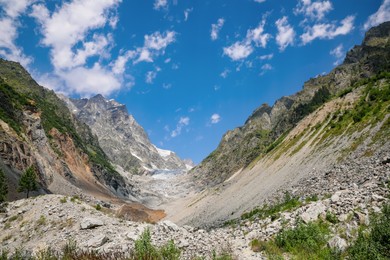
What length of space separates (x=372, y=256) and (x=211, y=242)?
758cm

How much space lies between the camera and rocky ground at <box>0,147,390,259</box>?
629 inches

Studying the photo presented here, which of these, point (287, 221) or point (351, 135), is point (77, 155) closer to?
point (351, 135)

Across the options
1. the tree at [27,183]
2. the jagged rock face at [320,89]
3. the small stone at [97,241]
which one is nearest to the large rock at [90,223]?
the small stone at [97,241]

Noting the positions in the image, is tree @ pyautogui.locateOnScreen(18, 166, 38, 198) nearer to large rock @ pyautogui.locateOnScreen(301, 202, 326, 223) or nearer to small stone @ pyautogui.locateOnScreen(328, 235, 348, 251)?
large rock @ pyautogui.locateOnScreen(301, 202, 326, 223)

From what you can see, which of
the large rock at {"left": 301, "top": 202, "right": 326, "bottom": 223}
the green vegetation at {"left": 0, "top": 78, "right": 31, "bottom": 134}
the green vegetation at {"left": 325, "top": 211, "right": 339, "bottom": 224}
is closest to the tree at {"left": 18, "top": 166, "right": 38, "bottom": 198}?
the green vegetation at {"left": 0, "top": 78, "right": 31, "bottom": 134}

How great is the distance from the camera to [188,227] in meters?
19.8

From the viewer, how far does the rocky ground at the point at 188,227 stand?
629 inches

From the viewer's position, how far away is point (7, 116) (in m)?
70.2

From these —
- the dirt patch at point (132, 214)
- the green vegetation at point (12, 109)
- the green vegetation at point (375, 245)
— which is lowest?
the green vegetation at point (375, 245)

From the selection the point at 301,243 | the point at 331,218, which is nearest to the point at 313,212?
the point at 331,218

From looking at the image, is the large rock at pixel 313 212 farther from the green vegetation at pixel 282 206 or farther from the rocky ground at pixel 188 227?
the green vegetation at pixel 282 206

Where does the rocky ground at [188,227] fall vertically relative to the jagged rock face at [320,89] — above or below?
below

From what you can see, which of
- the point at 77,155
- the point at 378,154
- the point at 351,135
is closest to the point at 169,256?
the point at 378,154

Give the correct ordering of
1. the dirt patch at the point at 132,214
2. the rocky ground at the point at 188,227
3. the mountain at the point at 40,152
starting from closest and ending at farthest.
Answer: the rocky ground at the point at 188,227 < the dirt patch at the point at 132,214 < the mountain at the point at 40,152
